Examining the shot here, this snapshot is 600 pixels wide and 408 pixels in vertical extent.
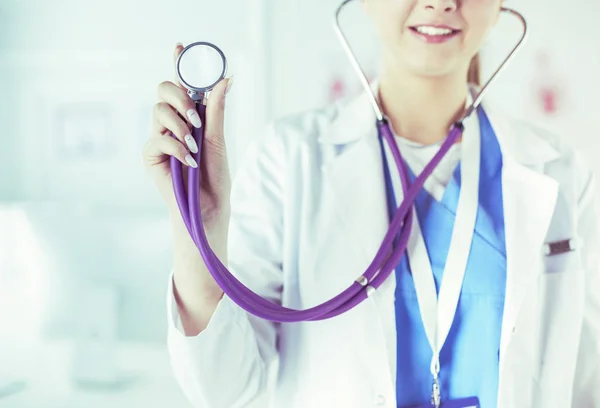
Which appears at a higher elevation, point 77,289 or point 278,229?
point 278,229

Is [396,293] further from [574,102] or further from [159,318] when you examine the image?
[574,102]

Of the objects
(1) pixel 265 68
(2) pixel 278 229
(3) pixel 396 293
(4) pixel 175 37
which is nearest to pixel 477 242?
(3) pixel 396 293

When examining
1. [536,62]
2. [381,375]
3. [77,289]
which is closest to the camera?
[381,375]

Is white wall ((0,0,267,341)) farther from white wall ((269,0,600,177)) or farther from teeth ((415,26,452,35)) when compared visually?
teeth ((415,26,452,35))

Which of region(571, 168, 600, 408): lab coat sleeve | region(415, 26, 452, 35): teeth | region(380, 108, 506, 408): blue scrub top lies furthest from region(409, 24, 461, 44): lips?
region(571, 168, 600, 408): lab coat sleeve

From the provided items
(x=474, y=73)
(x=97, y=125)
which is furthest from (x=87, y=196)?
(x=474, y=73)

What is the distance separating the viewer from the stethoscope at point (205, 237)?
0.48 metres

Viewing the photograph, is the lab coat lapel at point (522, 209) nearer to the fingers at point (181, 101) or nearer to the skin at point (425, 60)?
the skin at point (425, 60)

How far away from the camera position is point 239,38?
0.94 meters

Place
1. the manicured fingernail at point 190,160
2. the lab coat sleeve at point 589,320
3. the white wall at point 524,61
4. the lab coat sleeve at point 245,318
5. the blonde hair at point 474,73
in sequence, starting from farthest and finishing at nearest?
the white wall at point 524,61, the blonde hair at point 474,73, the lab coat sleeve at point 589,320, the lab coat sleeve at point 245,318, the manicured fingernail at point 190,160

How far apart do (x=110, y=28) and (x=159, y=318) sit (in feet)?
1.66

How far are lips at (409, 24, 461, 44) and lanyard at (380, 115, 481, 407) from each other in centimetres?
18

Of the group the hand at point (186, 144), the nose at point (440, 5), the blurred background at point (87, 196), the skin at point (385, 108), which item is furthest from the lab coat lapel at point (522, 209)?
the blurred background at point (87, 196)

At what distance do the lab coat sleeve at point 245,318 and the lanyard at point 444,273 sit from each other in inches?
6.3
